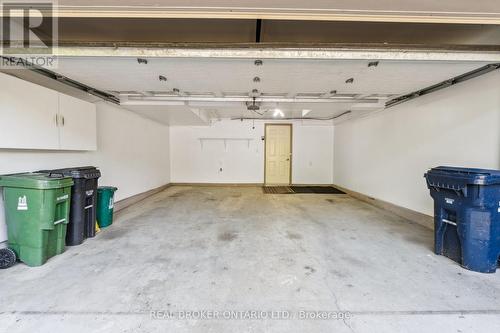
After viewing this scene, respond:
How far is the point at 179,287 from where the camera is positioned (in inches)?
78.4

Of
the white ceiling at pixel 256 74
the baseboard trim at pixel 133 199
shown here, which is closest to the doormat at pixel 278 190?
the baseboard trim at pixel 133 199

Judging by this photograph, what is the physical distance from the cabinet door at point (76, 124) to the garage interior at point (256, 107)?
2 cm

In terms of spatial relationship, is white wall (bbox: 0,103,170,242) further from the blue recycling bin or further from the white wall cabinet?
the blue recycling bin

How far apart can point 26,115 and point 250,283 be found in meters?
3.02

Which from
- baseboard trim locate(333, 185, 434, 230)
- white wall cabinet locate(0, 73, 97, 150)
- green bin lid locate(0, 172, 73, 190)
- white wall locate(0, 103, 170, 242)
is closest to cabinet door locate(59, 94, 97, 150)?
white wall cabinet locate(0, 73, 97, 150)

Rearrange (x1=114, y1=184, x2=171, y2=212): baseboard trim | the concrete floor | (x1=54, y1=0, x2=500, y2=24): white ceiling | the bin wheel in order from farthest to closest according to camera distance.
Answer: (x1=114, y1=184, x2=171, y2=212): baseboard trim, the bin wheel, (x1=54, y1=0, x2=500, y2=24): white ceiling, the concrete floor

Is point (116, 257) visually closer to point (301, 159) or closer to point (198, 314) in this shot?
point (198, 314)

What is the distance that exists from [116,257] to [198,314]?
147cm

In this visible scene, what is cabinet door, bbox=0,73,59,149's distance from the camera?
2.29 m

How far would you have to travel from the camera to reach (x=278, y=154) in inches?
315

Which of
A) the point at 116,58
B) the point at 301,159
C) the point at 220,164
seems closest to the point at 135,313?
the point at 116,58

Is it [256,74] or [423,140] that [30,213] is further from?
[423,140]

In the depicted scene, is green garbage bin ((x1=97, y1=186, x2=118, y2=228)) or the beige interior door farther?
the beige interior door

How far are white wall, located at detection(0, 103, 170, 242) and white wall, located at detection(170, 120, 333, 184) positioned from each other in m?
0.96
